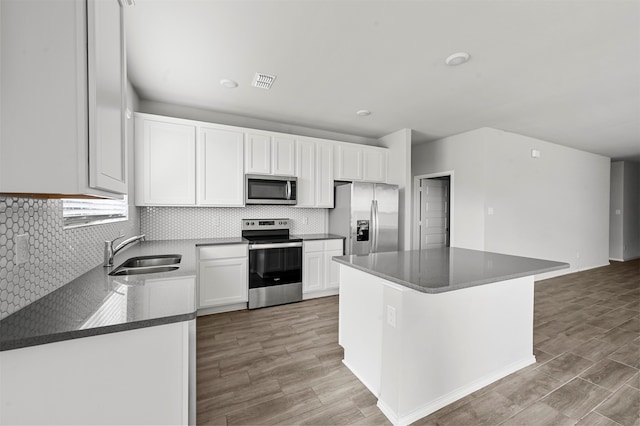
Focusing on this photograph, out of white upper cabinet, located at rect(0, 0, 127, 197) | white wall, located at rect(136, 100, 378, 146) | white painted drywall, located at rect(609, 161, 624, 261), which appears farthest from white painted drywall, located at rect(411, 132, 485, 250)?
white painted drywall, located at rect(609, 161, 624, 261)

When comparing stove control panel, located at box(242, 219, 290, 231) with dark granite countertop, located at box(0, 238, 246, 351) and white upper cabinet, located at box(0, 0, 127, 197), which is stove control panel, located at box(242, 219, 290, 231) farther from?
white upper cabinet, located at box(0, 0, 127, 197)

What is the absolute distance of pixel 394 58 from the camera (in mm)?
2410

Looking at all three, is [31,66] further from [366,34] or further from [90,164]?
[366,34]

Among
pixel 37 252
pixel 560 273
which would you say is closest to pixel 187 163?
pixel 37 252

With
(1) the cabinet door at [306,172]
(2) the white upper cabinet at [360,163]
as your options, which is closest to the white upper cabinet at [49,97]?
(1) the cabinet door at [306,172]

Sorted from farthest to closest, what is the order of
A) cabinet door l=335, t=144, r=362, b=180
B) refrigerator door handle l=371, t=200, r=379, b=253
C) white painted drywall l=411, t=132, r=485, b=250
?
white painted drywall l=411, t=132, r=485, b=250
cabinet door l=335, t=144, r=362, b=180
refrigerator door handle l=371, t=200, r=379, b=253

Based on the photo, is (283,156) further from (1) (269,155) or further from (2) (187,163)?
(2) (187,163)

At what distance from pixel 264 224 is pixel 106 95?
9.97ft

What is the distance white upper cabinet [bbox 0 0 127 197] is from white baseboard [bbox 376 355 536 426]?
1.94m

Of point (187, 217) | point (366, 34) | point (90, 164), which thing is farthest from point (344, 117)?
point (90, 164)

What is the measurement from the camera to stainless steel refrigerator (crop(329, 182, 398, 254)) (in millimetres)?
3949

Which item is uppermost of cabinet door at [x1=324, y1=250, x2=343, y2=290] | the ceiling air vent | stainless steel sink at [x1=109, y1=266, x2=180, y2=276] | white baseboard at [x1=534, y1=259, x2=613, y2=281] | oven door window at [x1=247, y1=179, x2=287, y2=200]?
the ceiling air vent

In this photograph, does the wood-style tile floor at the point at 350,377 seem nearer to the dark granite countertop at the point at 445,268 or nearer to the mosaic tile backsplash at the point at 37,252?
the dark granite countertop at the point at 445,268

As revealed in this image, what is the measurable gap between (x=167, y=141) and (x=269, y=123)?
150 cm
